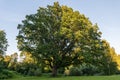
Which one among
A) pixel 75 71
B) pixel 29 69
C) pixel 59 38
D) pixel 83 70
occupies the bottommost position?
pixel 75 71

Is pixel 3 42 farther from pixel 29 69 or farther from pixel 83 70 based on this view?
pixel 83 70

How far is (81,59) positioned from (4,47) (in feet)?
79.3

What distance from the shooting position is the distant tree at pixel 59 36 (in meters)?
44.0

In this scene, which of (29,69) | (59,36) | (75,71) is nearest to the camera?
(59,36)

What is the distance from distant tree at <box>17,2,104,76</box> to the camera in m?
44.0

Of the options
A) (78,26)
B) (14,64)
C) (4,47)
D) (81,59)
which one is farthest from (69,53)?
(14,64)

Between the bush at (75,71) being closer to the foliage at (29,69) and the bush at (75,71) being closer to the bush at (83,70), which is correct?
the bush at (83,70)

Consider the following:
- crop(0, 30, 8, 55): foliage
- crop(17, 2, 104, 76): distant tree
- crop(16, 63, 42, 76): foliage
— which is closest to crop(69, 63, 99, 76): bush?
crop(17, 2, 104, 76): distant tree

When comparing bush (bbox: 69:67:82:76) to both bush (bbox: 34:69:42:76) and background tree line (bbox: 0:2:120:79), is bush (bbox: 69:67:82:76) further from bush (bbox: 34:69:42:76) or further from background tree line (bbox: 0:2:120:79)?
bush (bbox: 34:69:42:76)

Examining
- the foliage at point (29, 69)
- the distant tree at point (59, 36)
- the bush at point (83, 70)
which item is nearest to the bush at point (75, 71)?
the bush at point (83, 70)

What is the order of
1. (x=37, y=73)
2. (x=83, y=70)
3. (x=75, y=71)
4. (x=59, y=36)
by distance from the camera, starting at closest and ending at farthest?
(x=59, y=36), (x=75, y=71), (x=83, y=70), (x=37, y=73)

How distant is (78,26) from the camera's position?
45.7 m

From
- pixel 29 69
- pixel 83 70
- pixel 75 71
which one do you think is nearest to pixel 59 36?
pixel 75 71

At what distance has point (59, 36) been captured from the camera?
4369 cm
